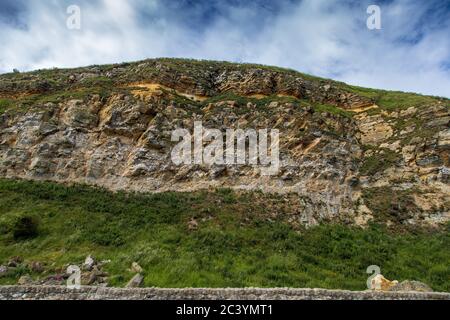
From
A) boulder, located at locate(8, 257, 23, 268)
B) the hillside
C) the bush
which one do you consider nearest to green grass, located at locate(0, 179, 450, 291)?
the hillside

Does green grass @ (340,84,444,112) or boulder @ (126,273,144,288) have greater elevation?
green grass @ (340,84,444,112)

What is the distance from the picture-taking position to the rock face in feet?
73.4

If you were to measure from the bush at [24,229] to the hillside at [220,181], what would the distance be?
0.11 m

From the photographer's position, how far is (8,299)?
9.15 meters

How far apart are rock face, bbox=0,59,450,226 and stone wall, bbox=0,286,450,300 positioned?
11.0m

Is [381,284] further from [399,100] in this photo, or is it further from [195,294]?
[399,100]

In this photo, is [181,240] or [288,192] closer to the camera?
[181,240]

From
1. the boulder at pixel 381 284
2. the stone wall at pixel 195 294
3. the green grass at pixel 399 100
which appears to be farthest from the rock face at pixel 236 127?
the stone wall at pixel 195 294

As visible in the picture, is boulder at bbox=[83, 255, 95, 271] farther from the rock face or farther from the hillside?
the rock face

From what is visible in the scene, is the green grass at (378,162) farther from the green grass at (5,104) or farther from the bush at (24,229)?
the green grass at (5,104)

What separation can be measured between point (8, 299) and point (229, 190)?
14656 millimetres

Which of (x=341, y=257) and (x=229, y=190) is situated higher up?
(x=229, y=190)

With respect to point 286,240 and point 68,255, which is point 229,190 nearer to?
point 286,240
